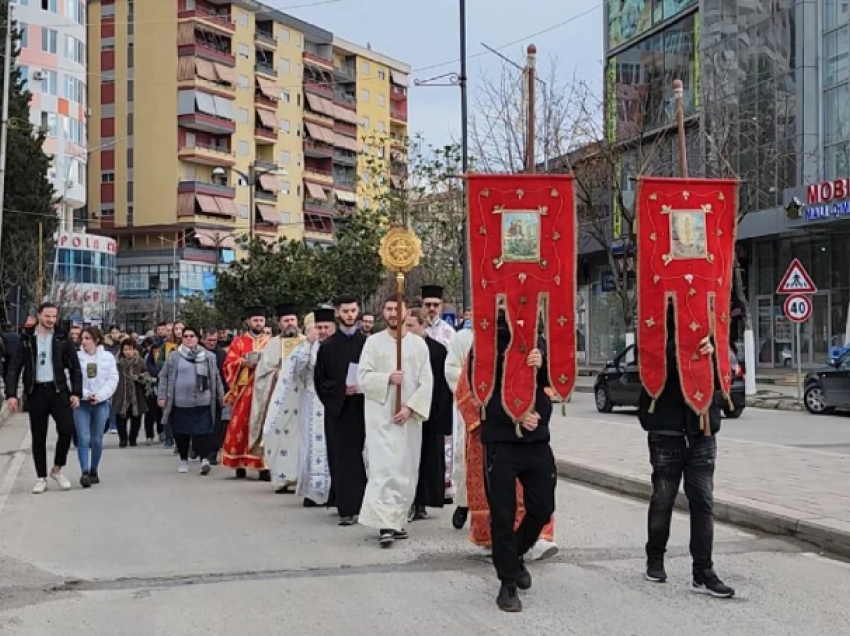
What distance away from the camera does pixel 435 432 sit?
30.3ft

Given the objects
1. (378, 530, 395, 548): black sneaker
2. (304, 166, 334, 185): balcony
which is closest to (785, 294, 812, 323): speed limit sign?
(378, 530, 395, 548): black sneaker

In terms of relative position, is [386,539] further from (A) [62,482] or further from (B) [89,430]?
(B) [89,430]

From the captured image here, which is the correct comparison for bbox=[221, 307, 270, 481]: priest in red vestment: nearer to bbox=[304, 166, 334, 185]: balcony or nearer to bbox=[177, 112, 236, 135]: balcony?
bbox=[177, 112, 236, 135]: balcony

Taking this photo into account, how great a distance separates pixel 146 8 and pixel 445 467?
74.9 m

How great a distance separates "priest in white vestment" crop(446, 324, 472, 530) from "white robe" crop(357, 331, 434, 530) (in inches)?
13.4

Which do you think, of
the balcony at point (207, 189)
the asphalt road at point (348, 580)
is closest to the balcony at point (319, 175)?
the balcony at point (207, 189)

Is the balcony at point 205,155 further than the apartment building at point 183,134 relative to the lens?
Yes

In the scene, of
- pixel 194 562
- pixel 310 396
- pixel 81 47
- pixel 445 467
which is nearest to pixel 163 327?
pixel 310 396

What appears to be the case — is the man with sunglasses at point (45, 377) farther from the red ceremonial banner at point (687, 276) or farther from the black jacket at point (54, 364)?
the red ceremonial banner at point (687, 276)

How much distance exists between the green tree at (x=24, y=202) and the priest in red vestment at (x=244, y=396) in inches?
1244

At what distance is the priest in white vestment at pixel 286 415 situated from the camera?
38.9ft

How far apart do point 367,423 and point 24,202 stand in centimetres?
4134

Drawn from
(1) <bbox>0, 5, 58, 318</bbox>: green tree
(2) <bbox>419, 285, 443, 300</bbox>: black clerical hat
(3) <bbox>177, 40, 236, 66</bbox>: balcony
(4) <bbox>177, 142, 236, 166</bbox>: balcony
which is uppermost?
(3) <bbox>177, 40, 236, 66</bbox>: balcony

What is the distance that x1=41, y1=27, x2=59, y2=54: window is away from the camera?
61.8 m
